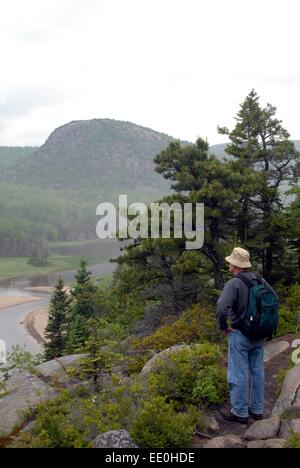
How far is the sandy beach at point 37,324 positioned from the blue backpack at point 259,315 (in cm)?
3979

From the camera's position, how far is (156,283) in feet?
59.5

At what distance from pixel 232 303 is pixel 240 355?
0.68 metres

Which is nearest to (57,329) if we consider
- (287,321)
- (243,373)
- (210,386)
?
(287,321)

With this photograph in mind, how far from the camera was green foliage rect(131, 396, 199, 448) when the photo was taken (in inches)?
200

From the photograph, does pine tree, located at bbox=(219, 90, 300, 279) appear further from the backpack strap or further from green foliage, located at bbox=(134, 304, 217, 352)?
the backpack strap

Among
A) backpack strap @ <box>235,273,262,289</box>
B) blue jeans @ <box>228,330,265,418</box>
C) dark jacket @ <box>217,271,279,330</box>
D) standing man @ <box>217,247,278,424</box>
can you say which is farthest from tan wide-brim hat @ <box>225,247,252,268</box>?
blue jeans @ <box>228,330,265,418</box>

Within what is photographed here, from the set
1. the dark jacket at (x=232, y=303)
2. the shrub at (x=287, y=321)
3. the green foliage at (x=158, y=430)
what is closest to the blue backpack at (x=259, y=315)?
the dark jacket at (x=232, y=303)

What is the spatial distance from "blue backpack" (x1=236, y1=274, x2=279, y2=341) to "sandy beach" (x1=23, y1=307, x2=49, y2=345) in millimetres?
39794

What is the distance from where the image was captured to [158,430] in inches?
203

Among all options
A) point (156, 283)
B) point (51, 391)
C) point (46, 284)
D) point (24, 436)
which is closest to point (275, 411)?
point (24, 436)

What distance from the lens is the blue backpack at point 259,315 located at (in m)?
5.64

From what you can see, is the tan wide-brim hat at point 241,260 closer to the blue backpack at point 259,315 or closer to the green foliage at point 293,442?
the blue backpack at point 259,315

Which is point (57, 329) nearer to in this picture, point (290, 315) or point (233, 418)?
point (290, 315)

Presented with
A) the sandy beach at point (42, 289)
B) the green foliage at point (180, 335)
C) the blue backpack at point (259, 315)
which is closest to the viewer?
the blue backpack at point (259, 315)
